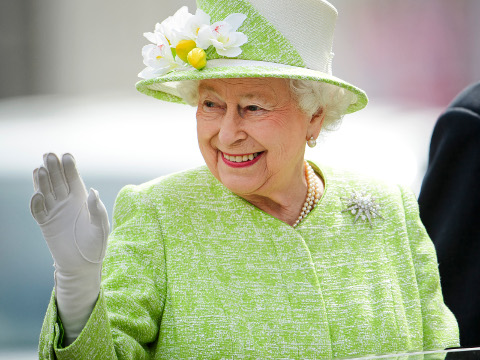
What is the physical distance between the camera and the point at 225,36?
2.49 meters

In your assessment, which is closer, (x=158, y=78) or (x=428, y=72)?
(x=158, y=78)

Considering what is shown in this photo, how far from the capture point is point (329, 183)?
9.64 ft

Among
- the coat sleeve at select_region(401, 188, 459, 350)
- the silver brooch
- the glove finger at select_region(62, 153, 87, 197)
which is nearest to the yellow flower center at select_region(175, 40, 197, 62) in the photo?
the glove finger at select_region(62, 153, 87, 197)

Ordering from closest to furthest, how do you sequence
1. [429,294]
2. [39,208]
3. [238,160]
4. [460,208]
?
[39,208] < [238,160] < [429,294] < [460,208]

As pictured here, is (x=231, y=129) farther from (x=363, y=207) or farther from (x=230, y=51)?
(x=363, y=207)

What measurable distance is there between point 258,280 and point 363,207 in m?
0.49

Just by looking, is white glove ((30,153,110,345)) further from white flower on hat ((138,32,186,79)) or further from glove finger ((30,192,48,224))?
white flower on hat ((138,32,186,79))

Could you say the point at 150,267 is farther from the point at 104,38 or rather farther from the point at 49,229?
the point at 104,38

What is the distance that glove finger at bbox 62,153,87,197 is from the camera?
79.5 inches

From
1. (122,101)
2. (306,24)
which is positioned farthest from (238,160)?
(122,101)

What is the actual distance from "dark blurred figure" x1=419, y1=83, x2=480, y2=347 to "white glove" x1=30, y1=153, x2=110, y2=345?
172 centimetres

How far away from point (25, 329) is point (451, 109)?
6.09 feet

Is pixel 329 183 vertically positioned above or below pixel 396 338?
above

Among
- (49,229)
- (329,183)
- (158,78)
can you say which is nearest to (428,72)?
(329,183)
